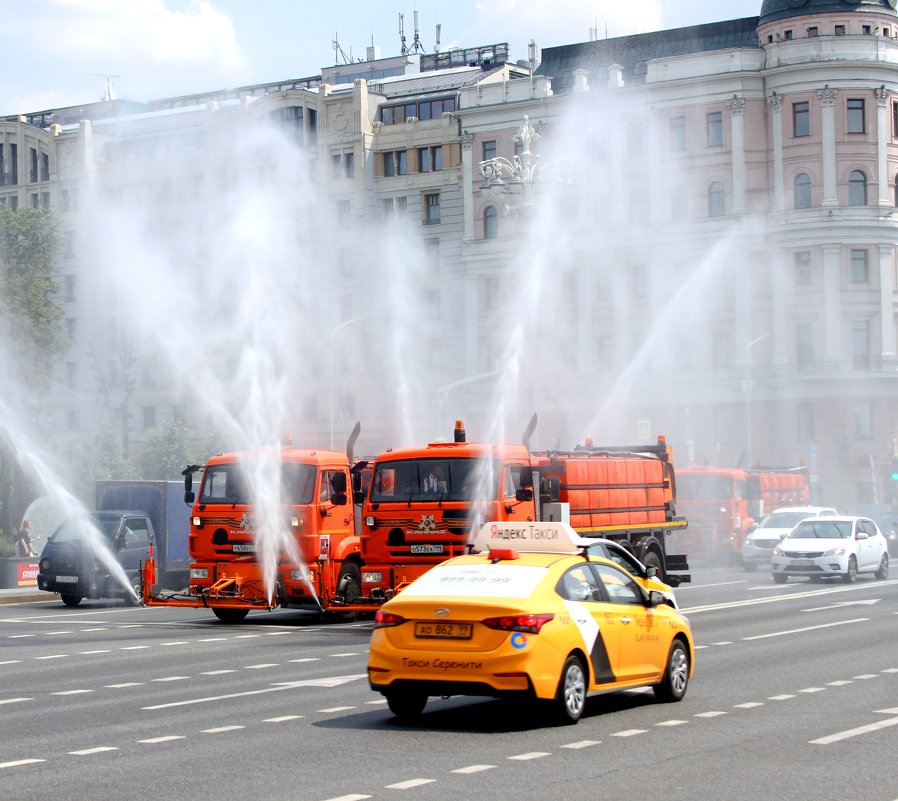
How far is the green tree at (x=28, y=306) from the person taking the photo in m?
64.6

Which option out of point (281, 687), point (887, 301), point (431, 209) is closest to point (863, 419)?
point (887, 301)

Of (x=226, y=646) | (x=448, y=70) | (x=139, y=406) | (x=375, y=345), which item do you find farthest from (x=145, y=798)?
(x=448, y=70)

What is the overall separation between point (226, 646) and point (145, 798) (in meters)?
11.8

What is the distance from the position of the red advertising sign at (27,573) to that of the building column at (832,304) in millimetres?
51537

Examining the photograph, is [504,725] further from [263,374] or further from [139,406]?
[139,406]

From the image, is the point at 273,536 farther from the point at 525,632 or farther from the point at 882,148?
the point at 882,148

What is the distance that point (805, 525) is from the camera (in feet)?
123

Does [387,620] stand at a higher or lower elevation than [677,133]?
lower

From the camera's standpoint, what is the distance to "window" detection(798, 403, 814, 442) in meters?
81.6

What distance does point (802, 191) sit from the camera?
84938mm

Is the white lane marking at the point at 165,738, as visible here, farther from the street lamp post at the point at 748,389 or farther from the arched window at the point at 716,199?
the arched window at the point at 716,199

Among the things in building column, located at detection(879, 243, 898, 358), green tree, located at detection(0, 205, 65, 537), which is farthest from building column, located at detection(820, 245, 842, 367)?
green tree, located at detection(0, 205, 65, 537)

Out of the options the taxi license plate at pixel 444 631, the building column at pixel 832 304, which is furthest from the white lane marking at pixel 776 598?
the building column at pixel 832 304

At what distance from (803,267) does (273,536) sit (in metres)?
62.2
